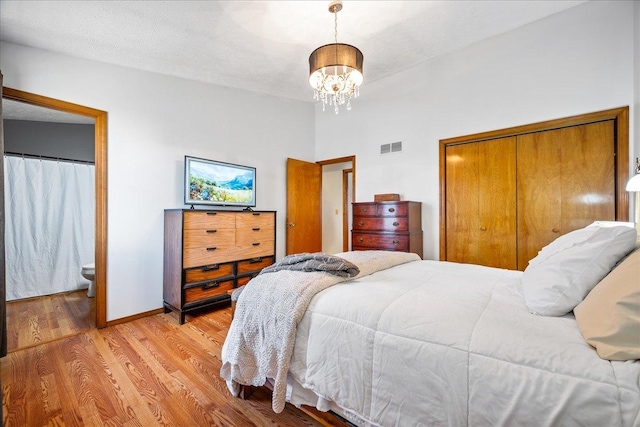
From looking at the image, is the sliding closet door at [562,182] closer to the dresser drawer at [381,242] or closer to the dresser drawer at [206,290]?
the dresser drawer at [381,242]

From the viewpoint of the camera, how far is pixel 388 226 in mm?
3293

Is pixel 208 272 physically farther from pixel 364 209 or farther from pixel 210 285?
pixel 364 209

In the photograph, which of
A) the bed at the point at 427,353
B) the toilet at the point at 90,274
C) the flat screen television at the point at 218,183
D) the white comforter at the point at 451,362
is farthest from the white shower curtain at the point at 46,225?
the white comforter at the point at 451,362

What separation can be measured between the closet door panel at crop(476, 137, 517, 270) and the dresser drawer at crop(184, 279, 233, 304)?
285cm

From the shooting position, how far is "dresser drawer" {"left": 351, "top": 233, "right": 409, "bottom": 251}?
3168 mm

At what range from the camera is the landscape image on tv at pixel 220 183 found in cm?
307

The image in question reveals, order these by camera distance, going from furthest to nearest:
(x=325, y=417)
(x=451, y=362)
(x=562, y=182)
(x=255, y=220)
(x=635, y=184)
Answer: (x=255, y=220)
(x=562, y=182)
(x=635, y=184)
(x=325, y=417)
(x=451, y=362)

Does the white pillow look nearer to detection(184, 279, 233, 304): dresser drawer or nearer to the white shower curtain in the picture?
detection(184, 279, 233, 304): dresser drawer

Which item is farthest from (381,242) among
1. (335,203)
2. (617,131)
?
(335,203)

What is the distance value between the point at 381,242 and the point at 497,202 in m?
1.31

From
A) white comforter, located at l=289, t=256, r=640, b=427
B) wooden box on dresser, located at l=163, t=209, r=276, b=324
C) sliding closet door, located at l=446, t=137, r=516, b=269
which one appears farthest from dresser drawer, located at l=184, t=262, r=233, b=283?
sliding closet door, located at l=446, t=137, r=516, b=269

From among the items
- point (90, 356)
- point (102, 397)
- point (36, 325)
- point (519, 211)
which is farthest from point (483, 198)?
point (36, 325)

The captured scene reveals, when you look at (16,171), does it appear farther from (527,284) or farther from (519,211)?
(519,211)

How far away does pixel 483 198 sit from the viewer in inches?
119
